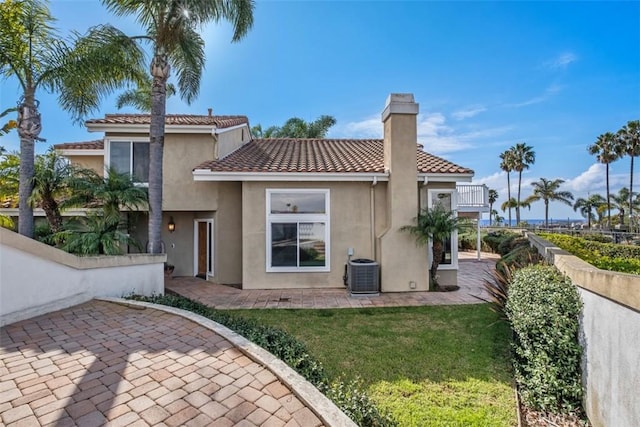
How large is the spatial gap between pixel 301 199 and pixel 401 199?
374cm

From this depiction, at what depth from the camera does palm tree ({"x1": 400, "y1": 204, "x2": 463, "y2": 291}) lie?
33.6ft

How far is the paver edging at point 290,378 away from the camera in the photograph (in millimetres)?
3186

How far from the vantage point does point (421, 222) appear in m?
10.5

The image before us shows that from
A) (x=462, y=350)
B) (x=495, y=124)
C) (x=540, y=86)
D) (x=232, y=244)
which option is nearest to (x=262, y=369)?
(x=462, y=350)

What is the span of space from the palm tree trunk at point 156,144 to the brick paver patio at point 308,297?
2.49 metres

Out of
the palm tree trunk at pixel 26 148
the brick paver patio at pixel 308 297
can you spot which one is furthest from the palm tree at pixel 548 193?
the palm tree trunk at pixel 26 148

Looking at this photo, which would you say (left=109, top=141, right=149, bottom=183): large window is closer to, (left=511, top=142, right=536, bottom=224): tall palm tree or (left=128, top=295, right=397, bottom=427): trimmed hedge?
(left=128, top=295, right=397, bottom=427): trimmed hedge

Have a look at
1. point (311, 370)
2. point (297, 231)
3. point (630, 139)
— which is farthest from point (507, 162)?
point (311, 370)

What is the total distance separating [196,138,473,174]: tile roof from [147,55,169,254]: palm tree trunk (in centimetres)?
172

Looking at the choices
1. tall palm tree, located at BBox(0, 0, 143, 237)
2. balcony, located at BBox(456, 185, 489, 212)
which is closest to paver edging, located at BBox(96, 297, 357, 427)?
tall palm tree, located at BBox(0, 0, 143, 237)

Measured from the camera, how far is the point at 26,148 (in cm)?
860

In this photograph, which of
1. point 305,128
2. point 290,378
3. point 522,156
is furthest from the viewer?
point 522,156

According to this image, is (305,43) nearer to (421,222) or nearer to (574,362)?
(421,222)

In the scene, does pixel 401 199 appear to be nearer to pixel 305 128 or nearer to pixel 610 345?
pixel 610 345
